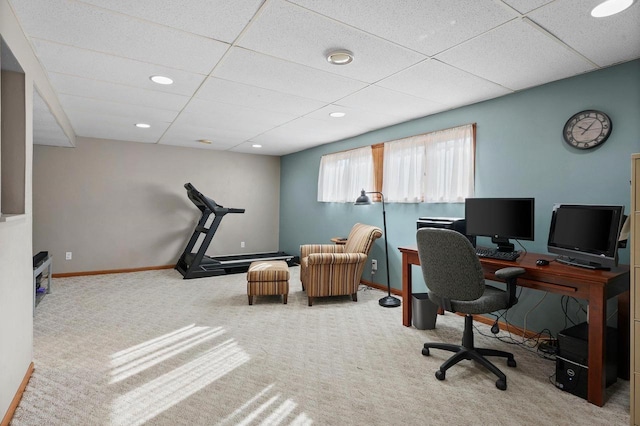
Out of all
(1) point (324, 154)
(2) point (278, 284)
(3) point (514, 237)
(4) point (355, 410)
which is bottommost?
(4) point (355, 410)

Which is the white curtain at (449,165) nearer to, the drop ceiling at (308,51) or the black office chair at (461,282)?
the drop ceiling at (308,51)

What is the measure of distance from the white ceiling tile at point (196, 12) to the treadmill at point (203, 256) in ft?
12.0

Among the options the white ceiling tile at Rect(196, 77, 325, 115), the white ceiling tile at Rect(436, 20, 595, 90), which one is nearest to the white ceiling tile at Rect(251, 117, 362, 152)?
the white ceiling tile at Rect(196, 77, 325, 115)

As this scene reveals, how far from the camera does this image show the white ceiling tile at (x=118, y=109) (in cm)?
346

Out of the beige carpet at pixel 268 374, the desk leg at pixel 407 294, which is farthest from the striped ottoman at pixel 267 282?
the desk leg at pixel 407 294

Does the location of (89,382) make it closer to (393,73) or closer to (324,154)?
(393,73)

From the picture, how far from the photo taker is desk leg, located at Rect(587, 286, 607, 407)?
1970mm

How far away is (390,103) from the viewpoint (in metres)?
3.45

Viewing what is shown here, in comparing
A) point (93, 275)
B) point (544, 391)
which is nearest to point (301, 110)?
point (544, 391)

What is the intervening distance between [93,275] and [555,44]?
636 centimetres

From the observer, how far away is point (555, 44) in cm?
218

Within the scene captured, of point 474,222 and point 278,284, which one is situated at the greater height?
point 474,222

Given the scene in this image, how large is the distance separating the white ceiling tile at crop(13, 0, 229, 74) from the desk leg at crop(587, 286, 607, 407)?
2.82 m

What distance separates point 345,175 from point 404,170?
121cm
